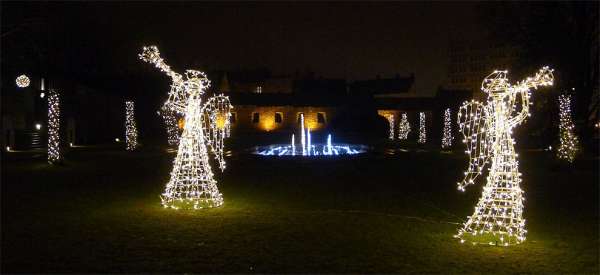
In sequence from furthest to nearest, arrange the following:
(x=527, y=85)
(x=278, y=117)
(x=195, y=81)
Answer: (x=278, y=117), (x=195, y=81), (x=527, y=85)

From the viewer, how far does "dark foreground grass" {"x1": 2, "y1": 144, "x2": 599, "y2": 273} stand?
758 cm

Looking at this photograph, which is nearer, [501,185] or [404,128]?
[501,185]

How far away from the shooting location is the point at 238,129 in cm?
5416

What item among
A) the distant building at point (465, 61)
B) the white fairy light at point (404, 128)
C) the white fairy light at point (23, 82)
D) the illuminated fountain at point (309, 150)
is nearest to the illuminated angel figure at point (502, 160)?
the illuminated fountain at point (309, 150)

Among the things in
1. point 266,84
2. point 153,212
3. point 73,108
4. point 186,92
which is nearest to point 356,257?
point 153,212

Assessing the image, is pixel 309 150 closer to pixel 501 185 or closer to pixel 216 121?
pixel 216 121

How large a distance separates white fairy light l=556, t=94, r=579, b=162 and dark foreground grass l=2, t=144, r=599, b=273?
2.81 meters

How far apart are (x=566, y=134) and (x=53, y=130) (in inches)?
723

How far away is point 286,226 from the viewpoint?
32.8ft

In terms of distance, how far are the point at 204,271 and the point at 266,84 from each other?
60.2 meters

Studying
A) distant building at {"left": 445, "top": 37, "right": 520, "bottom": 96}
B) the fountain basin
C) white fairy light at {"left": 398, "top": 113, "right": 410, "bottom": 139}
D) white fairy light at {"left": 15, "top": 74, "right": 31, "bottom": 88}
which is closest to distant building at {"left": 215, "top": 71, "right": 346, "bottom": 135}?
white fairy light at {"left": 398, "top": 113, "right": 410, "bottom": 139}

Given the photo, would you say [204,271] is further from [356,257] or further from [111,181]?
[111,181]

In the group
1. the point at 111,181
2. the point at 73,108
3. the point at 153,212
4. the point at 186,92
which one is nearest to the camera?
the point at 153,212

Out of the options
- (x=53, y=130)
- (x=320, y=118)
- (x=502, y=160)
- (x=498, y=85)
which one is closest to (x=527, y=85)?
(x=498, y=85)
